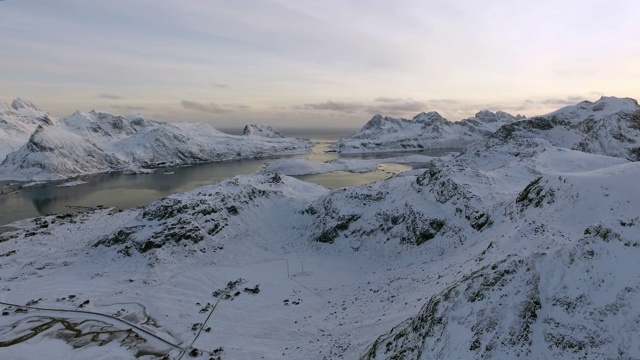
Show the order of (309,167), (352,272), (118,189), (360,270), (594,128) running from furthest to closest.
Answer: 1. (309,167)
2. (118,189)
3. (594,128)
4. (360,270)
5. (352,272)

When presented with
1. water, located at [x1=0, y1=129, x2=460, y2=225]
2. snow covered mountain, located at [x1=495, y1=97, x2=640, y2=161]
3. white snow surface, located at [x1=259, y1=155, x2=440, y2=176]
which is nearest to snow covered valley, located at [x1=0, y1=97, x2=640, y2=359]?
water, located at [x1=0, y1=129, x2=460, y2=225]

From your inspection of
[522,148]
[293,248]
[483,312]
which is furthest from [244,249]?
[522,148]

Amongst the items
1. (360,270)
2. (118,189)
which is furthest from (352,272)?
(118,189)

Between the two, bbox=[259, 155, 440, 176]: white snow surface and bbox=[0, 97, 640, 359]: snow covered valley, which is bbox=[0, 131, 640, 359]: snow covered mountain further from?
bbox=[259, 155, 440, 176]: white snow surface

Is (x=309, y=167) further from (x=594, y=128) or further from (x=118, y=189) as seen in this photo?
(x=594, y=128)

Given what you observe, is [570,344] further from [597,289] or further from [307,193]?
[307,193]
